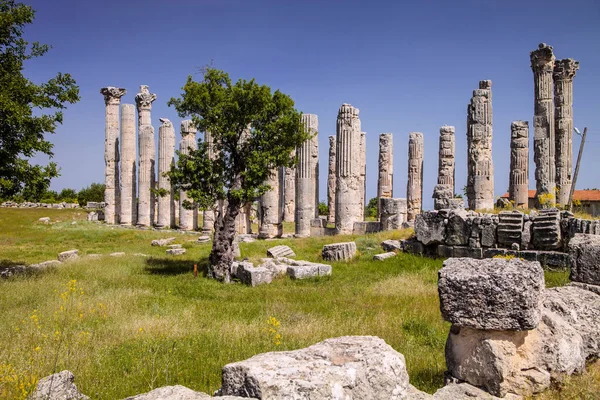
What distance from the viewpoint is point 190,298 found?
39.2 feet

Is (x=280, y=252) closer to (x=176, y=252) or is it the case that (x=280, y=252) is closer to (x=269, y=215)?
(x=176, y=252)

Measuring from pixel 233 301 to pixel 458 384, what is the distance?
7295 mm

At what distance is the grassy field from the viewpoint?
6.14 meters

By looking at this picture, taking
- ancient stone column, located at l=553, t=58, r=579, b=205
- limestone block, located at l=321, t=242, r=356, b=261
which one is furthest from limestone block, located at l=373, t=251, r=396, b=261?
ancient stone column, located at l=553, t=58, r=579, b=205

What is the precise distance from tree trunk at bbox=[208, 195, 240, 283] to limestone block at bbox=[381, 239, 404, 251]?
6.07 meters

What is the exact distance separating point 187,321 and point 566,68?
1134 inches

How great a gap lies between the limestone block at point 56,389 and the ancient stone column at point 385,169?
3012cm

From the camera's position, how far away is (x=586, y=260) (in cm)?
739

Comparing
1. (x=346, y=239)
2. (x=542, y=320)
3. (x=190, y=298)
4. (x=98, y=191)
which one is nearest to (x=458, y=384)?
(x=542, y=320)

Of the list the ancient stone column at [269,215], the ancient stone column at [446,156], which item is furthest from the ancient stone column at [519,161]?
the ancient stone column at [269,215]

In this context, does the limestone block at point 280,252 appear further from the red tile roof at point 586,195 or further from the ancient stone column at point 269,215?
the red tile roof at point 586,195

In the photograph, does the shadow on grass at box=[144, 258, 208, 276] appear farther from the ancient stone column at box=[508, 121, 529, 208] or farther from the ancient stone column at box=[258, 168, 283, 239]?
the ancient stone column at box=[508, 121, 529, 208]

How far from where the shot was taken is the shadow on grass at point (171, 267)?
1605 cm

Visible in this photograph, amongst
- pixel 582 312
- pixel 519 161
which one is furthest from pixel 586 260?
pixel 519 161
